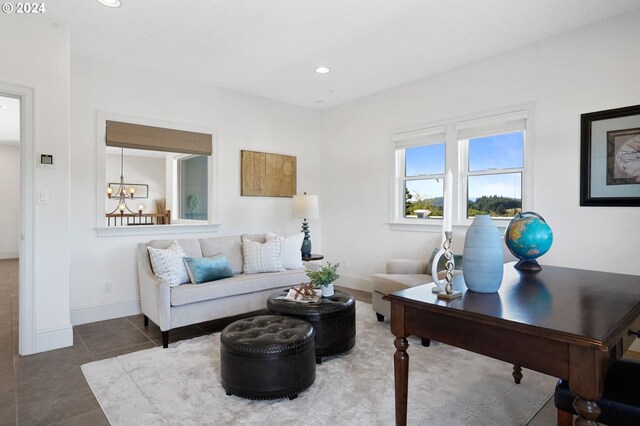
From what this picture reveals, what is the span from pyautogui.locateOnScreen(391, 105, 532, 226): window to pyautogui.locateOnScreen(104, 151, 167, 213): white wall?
609 cm

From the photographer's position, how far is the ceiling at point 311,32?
3.02 meters

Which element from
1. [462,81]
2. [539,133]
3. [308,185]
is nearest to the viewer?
[539,133]

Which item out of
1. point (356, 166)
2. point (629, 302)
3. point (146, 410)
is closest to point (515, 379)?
point (629, 302)

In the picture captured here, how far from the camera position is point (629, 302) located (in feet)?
4.85

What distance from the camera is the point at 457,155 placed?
440cm

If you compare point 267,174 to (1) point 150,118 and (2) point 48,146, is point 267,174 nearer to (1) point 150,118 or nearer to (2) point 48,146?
(1) point 150,118

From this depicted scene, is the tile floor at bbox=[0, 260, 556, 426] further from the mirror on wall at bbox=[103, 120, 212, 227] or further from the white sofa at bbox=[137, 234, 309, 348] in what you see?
the mirror on wall at bbox=[103, 120, 212, 227]

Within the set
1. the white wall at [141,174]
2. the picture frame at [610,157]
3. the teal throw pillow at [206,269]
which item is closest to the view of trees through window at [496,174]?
the picture frame at [610,157]

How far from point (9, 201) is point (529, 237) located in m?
10.3

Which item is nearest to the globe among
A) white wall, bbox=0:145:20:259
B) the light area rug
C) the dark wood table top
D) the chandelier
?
the dark wood table top

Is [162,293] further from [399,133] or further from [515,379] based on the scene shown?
[399,133]

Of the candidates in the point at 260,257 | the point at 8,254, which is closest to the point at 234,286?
the point at 260,257

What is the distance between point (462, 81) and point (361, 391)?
3533 millimetres

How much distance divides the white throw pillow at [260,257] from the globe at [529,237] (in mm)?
2549
